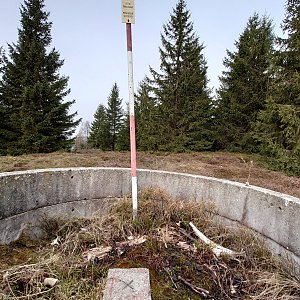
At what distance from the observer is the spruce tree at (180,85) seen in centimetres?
1064

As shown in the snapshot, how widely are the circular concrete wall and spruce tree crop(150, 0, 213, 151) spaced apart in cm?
756

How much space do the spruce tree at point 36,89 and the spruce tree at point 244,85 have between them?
712 cm

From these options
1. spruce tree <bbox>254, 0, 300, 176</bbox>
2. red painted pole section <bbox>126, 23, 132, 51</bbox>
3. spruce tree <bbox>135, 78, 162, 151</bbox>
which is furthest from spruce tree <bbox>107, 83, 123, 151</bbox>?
red painted pole section <bbox>126, 23, 132, 51</bbox>

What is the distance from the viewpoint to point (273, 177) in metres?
5.05

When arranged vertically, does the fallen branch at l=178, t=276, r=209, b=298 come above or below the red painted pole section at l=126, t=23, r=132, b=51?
below

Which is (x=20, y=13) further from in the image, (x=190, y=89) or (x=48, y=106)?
(x=190, y=89)

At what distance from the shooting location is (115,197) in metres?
3.00

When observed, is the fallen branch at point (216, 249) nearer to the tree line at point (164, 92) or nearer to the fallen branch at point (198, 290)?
the fallen branch at point (198, 290)

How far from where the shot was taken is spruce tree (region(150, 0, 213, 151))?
1064 centimetres

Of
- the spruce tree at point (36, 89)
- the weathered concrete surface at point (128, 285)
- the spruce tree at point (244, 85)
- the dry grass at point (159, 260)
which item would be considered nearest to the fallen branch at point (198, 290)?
the dry grass at point (159, 260)

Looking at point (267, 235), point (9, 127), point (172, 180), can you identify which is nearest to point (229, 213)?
point (267, 235)

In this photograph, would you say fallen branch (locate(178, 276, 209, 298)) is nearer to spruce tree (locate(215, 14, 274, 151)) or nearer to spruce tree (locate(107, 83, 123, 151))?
spruce tree (locate(215, 14, 274, 151))

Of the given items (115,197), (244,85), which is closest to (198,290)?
(115,197)

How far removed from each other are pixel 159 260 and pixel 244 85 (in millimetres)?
10622
